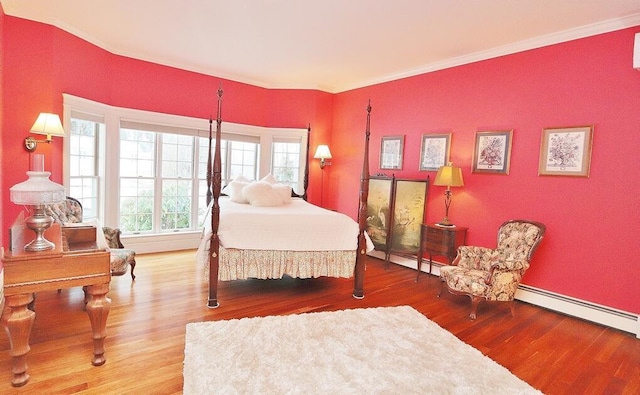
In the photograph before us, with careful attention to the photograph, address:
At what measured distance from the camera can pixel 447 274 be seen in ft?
12.3

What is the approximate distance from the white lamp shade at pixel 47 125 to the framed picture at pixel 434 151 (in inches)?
181

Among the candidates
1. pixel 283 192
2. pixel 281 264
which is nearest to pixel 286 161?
pixel 283 192

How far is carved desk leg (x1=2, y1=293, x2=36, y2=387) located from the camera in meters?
2.08

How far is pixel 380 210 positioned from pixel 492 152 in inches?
74.0

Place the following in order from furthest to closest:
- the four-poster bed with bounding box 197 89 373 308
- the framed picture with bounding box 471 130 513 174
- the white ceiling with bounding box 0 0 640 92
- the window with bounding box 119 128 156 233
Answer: the window with bounding box 119 128 156 233 < the framed picture with bounding box 471 130 513 174 < the four-poster bed with bounding box 197 89 373 308 < the white ceiling with bounding box 0 0 640 92

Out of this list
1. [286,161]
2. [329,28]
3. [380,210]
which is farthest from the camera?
[286,161]

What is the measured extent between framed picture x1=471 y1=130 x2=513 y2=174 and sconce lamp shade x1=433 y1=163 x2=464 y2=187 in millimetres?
288

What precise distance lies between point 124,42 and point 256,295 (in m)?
3.81

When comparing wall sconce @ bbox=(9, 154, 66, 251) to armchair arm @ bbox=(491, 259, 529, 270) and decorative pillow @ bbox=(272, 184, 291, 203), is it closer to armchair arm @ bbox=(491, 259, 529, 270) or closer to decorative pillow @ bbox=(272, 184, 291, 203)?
decorative pillow @ bbox=(272, 184, 291, 203)

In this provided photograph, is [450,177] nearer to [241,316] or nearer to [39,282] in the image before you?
[241,316]

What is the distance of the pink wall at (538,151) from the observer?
10.8ft

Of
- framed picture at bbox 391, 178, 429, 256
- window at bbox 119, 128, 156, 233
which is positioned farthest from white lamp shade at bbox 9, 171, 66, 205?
framed picture at bbox 391, 178, 429, 256

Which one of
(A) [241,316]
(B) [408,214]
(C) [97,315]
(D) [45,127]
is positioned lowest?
(A) [241,316]

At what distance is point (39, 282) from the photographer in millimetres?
2133
